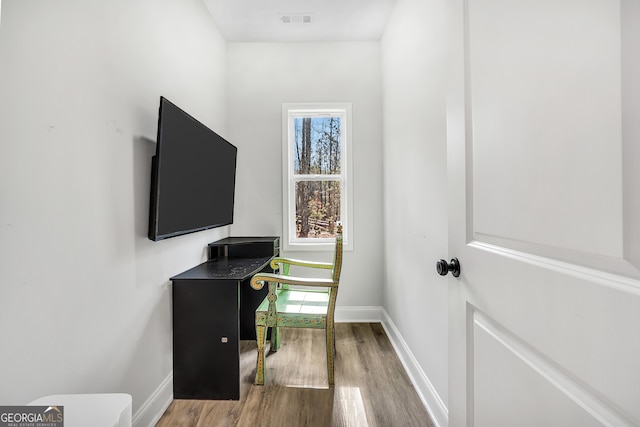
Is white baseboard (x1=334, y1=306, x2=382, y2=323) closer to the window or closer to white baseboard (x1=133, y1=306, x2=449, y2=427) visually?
white baseboard (x1=133, y1=306, x2=449, y2=427)

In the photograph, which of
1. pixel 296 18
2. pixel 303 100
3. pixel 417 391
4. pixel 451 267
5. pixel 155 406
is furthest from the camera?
pixel 303 100

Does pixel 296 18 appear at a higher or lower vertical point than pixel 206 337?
higher

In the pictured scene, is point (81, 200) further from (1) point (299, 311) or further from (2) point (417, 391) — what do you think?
(2) point (417, 391)

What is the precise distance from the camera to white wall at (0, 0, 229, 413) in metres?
0.92

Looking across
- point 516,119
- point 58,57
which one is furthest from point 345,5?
point 516,119

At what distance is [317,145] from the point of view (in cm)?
306

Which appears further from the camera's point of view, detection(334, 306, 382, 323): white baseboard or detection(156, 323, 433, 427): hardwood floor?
detection(334, 306, 382, 323): white baseboard

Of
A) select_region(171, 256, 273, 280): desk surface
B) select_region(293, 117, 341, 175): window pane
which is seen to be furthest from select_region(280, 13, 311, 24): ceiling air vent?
select_region(171, 256, 273, 280): desk surface

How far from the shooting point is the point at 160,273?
5.61 ft

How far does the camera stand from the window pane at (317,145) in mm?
3049

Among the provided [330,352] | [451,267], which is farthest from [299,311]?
[451,267]
